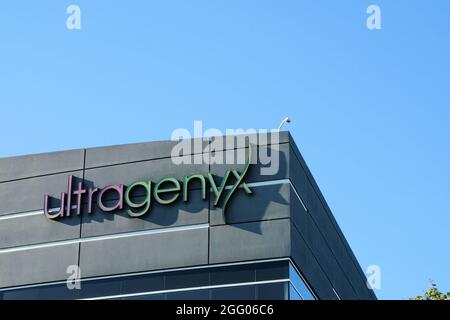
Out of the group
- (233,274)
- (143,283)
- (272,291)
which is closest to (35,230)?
(143,283)

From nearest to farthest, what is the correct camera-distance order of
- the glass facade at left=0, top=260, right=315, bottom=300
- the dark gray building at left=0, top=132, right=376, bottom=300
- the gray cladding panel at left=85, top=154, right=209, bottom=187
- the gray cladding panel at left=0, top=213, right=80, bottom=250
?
1. the glass facade at left=0, top=260, right=315, bottom=300
2. the dark gray building at left=0, top=132, right=376, bottom=300
3. the gray cladding panel at left=85, top=154, right=209, bottom=187
4. the gray cladding panel at left=0, top=213, right=80, bottom=250

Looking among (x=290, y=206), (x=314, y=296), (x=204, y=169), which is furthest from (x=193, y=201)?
(x=314, y=296)

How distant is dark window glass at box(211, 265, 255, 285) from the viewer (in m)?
31.9

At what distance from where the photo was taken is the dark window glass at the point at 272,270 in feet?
104

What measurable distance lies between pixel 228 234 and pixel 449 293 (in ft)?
36.1

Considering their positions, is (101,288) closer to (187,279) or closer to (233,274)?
(187,279)

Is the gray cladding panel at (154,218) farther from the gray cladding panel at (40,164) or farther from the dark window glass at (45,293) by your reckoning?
the gray cladding panel at (40,164)

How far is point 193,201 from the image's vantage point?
33.8 m

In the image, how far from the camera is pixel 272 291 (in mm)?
31438

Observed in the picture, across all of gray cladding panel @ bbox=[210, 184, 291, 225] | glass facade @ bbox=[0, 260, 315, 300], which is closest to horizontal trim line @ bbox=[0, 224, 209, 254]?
gray cladding panel @ bbox=[210, 184, 291, 225]

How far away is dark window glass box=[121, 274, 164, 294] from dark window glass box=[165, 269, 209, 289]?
0.34 meters

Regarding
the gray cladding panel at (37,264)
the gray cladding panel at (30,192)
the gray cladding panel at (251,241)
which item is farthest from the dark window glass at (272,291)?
the gray cladding panel at (30,192)

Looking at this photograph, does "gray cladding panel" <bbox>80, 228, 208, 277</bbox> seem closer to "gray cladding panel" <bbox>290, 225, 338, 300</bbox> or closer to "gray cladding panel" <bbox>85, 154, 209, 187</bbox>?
"gray cladding panel" <bbox>85, 154, 209, 187</bbox>
